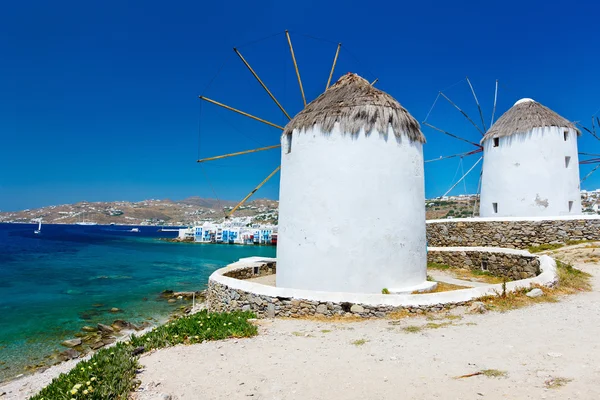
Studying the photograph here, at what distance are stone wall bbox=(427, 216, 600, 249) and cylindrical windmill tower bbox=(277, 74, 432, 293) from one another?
7.72 metres

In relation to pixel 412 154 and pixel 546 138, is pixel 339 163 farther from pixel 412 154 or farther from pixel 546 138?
pixel 546 138

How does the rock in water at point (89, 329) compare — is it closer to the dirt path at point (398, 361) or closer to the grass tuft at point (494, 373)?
the dirt path at point (398, 361)

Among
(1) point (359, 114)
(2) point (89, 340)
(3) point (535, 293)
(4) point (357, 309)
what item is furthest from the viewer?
(2) point (89, 340)

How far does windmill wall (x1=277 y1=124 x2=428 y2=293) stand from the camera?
7926 millimetres

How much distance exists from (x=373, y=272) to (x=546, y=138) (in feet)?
41.0

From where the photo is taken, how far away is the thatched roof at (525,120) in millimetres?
16031

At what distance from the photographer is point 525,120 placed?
644 inches

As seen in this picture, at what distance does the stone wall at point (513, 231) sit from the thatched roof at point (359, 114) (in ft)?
26.2

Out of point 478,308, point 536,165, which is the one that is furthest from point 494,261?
point 536,165

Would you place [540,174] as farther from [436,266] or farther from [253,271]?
[253,271]

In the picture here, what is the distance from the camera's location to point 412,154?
852cm

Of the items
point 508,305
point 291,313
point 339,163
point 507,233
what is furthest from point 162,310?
point 507,233

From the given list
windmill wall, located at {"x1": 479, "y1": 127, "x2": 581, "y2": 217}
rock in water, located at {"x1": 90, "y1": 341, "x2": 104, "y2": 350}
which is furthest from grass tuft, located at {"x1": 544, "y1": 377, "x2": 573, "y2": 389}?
windmill wall, located at {"x1": 479, "y1": 127, "x2": 581, "y2": 217}

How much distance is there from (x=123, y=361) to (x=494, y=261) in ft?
34.5
